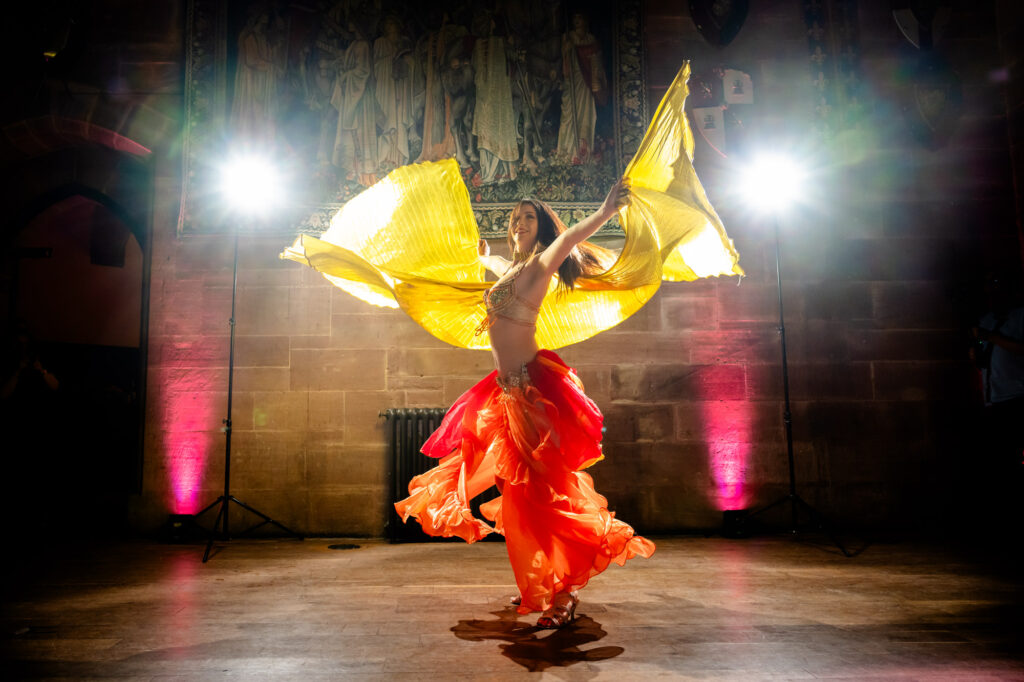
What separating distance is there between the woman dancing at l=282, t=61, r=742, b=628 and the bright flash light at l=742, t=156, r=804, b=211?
7.89ft

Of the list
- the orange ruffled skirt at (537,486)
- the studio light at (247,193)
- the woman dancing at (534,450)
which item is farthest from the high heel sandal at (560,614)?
the studio light at (247,193)

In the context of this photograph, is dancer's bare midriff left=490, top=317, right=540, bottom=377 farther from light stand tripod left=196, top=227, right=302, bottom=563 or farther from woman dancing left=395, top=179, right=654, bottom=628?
light stand tripod left=196, top=227, right=302, bottom=563

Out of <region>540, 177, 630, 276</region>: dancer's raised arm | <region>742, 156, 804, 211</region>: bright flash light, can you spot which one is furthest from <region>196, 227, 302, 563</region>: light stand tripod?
<region>742, 156, 804, 211</region>: bright flash light

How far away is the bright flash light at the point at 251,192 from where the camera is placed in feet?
15.0

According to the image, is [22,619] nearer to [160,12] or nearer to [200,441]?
[200,441]

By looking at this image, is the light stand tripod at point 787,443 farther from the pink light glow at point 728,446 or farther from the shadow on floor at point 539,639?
the shadow on floor at point 539,639

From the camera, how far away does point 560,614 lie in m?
2.38

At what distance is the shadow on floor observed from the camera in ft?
6.63

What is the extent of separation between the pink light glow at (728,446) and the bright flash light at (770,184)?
1.56 m

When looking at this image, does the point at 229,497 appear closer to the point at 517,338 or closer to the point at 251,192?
the point at 251,192

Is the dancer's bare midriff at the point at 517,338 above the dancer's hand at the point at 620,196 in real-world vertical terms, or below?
below

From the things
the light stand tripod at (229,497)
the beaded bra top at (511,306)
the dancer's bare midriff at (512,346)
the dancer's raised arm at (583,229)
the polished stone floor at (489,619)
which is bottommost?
the polished stone floor at (489,619)

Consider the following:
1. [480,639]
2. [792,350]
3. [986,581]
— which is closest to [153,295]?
[480,639]

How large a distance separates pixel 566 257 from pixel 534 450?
823 millimetres
